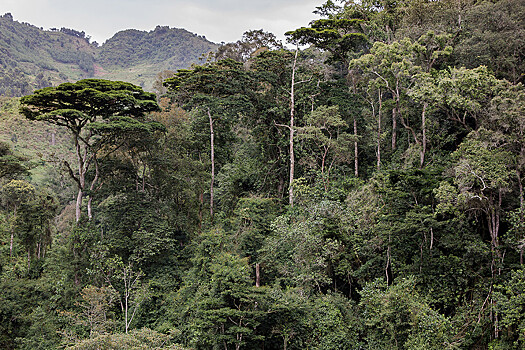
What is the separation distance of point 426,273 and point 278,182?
934 cm

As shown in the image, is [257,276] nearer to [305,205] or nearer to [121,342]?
[305,205]

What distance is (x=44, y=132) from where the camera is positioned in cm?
3662

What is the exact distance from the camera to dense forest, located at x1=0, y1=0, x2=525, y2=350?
9969 millimetres

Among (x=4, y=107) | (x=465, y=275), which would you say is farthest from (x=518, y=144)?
(x=4, y=107)

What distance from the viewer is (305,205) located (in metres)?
14.6

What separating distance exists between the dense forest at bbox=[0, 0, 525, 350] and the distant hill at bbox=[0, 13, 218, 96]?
54214mm

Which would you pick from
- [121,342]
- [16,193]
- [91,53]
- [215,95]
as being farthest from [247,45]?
[91,53]

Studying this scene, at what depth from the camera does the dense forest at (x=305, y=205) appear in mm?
9969

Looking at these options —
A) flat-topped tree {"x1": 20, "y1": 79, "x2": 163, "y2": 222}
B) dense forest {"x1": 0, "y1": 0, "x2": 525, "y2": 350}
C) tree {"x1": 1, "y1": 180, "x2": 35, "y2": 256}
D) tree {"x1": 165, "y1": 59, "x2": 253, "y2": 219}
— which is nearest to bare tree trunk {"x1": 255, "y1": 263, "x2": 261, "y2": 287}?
dense forest {"x1": 0, "y1": 0, "x2": 525, "y2": 350}

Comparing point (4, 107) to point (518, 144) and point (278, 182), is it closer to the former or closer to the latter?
point (278, 182)

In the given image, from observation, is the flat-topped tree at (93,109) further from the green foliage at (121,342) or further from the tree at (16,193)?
the green foliage at (121,342)

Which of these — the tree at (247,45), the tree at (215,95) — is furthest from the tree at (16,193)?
the tree at (247,45)

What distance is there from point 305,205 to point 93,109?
9.93 m

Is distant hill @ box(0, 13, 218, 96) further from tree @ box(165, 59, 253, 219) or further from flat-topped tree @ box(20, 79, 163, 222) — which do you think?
flat-topped tree @ box(20, 79, 163, 222)
